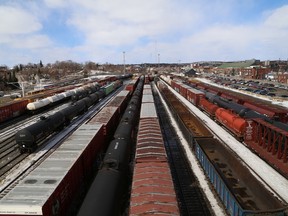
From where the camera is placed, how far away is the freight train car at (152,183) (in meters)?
10.3

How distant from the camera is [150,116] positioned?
1064 inches

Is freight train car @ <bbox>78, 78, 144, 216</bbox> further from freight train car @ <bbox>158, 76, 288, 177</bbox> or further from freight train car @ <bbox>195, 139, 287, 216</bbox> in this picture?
freight train car @ <bbox>158, 76, 288, 177</bbox>

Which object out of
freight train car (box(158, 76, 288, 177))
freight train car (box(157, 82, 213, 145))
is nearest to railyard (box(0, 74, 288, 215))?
freight train car (box(157, 82, 213, 145))

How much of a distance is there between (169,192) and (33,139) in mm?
17513

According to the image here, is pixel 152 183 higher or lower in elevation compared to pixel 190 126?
higher

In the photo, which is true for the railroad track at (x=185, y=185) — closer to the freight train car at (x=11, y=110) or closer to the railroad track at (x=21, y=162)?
the railroad track at (x=21, y=162)

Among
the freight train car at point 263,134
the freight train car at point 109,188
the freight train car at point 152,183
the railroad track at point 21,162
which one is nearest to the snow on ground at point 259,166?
the freight train car at point 263,134

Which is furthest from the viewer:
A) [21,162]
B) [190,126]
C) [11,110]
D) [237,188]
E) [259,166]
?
[11,110]

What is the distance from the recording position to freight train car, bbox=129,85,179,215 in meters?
10.3

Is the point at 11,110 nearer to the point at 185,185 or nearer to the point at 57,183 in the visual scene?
the point at 57,183

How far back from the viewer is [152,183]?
12.3m

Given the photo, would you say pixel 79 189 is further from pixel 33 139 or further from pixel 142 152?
pixel 33 139

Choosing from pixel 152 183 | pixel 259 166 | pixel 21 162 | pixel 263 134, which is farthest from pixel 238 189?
pixel 21 162

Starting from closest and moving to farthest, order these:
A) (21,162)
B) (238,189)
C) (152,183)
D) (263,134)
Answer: (152,183), (238,189), (263,134), (21,162)
